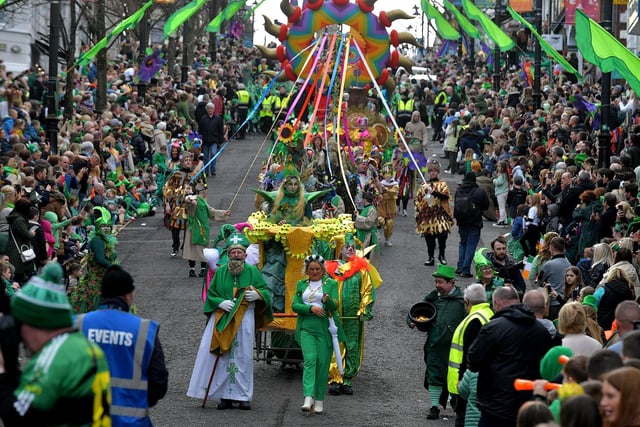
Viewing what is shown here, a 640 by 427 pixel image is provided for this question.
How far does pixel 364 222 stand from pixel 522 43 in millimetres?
22003

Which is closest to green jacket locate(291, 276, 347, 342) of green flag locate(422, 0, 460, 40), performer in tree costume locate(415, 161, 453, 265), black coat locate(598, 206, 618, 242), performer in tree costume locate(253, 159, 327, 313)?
performer in tree costume locate(253, 159, 327, 313)

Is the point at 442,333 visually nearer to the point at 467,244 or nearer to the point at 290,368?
the point at 290,368

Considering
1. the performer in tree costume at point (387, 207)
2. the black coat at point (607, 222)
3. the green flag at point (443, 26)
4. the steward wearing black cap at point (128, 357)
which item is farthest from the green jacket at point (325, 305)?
the green flag at point (443, 26)

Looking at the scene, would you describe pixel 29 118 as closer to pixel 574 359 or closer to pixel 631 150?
pixel 631 150

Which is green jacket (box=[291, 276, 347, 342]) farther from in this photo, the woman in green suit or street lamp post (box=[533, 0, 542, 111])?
street lamp post (box=[533, 0, 542, 111])

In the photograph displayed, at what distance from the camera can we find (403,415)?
1376 cm

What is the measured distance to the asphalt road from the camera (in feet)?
44.9

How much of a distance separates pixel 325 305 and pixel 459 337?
2396mm

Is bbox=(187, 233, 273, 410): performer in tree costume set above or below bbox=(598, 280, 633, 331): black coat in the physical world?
below

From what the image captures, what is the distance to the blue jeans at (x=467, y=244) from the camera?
2139 cm

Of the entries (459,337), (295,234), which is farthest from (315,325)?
(459,337)

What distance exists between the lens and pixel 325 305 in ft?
45.8

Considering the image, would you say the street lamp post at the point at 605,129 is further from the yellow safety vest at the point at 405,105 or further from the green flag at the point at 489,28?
the yellow safety vest at the point at 405,105

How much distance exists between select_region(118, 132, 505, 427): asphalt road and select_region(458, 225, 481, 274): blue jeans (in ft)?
1.84
